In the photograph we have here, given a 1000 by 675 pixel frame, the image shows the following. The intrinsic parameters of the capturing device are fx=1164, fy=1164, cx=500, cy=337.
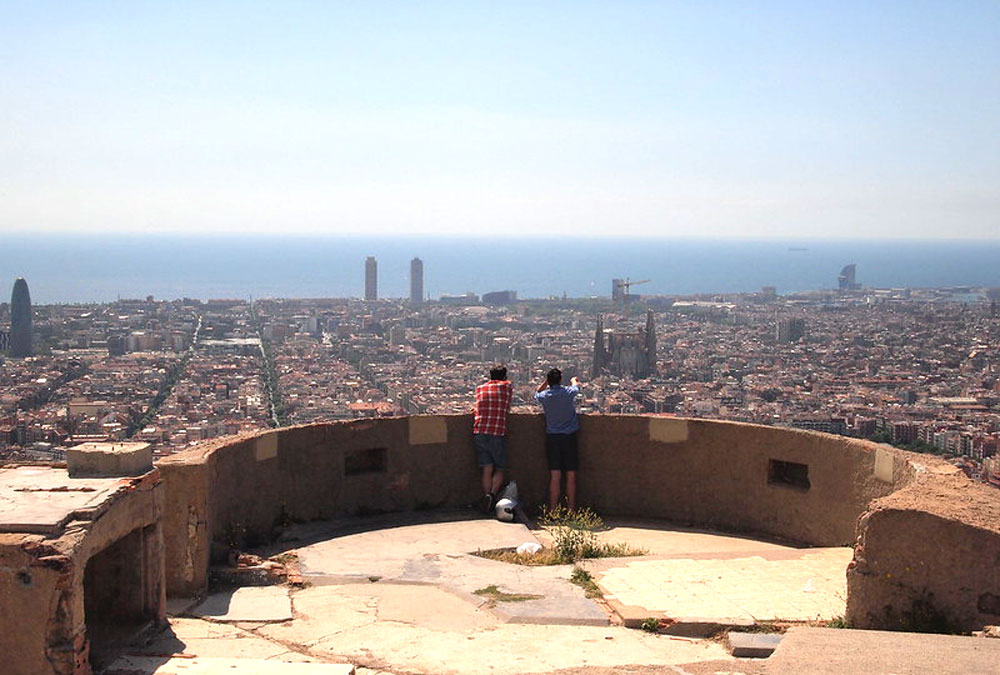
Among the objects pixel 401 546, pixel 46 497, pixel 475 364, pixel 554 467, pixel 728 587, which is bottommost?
pixel 475 364

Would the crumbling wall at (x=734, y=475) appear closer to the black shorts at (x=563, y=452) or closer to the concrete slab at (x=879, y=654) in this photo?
the black shorts at (x=563, y=452)

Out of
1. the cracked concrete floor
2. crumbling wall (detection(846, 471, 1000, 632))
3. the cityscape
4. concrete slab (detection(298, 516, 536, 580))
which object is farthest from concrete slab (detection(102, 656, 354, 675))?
the cityscape

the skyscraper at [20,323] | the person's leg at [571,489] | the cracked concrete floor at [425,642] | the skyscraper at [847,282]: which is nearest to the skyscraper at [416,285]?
the skyscraper at [20,323]

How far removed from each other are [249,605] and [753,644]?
269cm

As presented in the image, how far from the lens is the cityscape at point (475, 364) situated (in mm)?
33500

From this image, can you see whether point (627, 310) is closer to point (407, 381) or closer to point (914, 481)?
point (407, 381)

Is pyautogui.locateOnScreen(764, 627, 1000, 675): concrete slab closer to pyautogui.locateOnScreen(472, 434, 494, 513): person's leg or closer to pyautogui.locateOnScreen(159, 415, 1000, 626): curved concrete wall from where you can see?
pyautogui.locateOnScreen(159, 415, 1000, 626): curved concrete wall

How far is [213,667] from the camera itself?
4.85 m

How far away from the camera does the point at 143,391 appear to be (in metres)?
45.9

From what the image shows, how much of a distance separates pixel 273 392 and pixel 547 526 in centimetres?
3999

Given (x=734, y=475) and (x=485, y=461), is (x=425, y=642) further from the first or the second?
(x=734, y=475)

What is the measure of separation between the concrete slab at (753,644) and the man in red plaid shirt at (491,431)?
140 inches

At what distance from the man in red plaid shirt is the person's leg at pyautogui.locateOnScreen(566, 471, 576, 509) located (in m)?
0.51

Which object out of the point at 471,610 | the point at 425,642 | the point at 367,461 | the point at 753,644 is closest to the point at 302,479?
the point at 367,461
